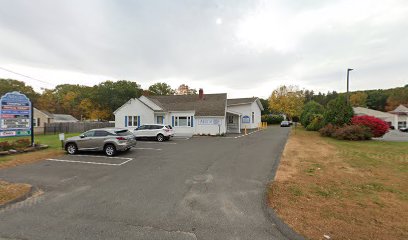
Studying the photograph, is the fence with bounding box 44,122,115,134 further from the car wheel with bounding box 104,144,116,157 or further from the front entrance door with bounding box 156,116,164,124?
the car wheel with bounding box 104,144,116,157

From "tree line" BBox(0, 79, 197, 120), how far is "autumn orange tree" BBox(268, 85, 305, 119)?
2350cm

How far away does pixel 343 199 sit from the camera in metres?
5.75

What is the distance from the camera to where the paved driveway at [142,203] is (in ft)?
14.0

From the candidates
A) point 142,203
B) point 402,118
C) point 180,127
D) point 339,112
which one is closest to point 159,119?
point 180,127

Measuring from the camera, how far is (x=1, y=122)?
1293 cm

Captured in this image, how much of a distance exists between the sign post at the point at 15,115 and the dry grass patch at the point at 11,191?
7876 mm

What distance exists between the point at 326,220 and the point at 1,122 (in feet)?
56.3

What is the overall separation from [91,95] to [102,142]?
1708 inches

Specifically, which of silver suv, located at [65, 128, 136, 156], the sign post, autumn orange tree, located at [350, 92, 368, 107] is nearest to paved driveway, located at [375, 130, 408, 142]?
silver suv, located at [65, 128, 136, 156]

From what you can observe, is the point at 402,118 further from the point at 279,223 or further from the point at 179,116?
the point at 279,223

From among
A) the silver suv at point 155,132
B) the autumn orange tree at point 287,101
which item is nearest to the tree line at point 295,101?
the autumn orange tree at point 287,101

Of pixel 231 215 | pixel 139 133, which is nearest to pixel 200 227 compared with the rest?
pixel 231 215

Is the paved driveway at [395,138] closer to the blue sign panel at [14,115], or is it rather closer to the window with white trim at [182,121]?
the window with white trim at [182,121]

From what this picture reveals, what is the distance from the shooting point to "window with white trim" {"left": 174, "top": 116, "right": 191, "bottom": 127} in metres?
26.2
